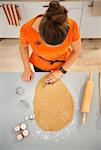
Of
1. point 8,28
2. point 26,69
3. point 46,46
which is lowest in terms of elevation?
point 8,28

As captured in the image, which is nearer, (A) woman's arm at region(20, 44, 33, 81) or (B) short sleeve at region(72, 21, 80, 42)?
(B) short sleeve at region(72, 21, 80, 42)

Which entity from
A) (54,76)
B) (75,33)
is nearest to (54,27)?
(75,33)

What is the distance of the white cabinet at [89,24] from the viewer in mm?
2391

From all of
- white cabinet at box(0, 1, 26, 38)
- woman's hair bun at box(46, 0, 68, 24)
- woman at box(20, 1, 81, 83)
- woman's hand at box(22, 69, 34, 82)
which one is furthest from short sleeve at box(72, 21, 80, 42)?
white cabinet at box(0, 1, 26, 38)

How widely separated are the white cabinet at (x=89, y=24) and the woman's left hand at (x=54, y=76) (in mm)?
942

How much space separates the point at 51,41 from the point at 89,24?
1366 mm

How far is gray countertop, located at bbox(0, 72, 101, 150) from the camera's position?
4.82ft

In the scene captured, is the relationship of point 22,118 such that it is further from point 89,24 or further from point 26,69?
point 89,24

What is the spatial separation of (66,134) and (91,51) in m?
1.36

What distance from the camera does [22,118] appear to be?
1.52m

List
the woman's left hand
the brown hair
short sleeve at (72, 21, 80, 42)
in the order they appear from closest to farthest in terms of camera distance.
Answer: the brown hair < short sleeve at (72, 21, 80, 42) < the woman's left hand

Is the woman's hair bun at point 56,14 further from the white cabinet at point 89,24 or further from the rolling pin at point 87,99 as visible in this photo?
the white cabinet at point 89,24

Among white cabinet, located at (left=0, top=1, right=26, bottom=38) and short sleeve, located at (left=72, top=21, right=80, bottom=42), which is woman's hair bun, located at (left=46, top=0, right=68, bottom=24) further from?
white cabinet, located at (left=0, top=1, right=26, bottom=38)

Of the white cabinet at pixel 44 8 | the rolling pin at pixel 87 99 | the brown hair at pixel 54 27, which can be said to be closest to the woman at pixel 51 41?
the brown hair at pixel 54 27
